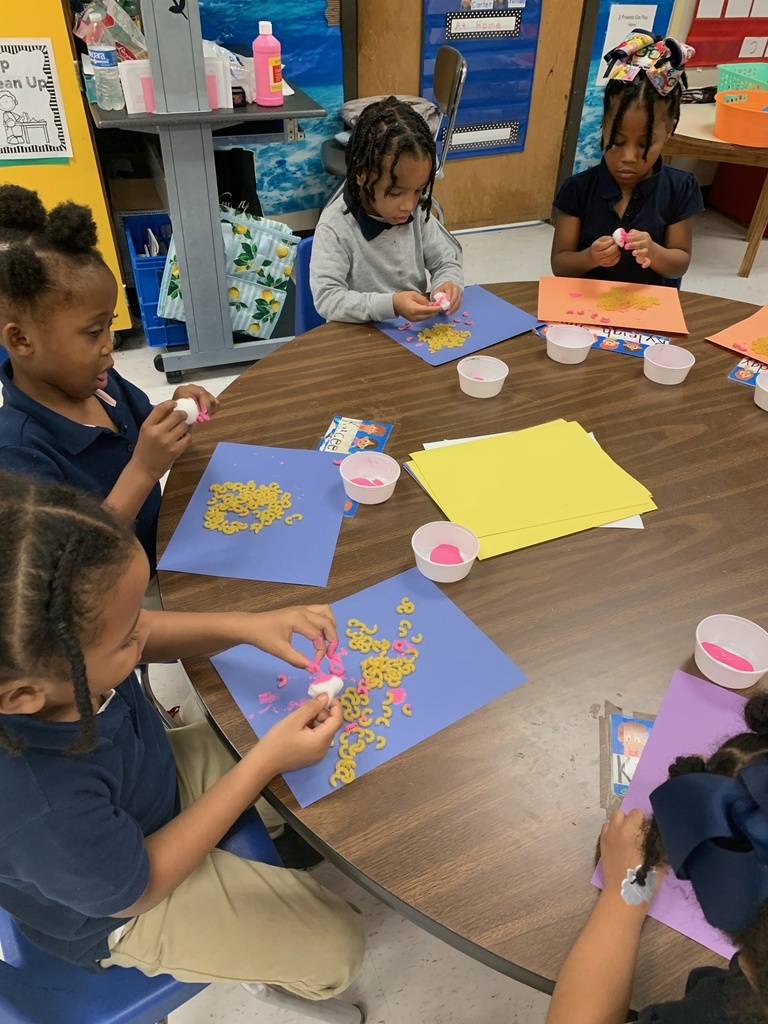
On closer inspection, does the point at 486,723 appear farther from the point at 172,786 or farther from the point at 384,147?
the point at 384,147

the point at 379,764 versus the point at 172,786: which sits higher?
the point at 379,764

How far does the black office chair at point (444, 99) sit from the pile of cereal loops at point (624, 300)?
1254 millimetres

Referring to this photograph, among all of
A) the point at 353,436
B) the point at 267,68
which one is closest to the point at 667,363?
the point at 353,436

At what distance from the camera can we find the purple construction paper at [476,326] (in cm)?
156

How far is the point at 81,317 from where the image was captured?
3.78 ft

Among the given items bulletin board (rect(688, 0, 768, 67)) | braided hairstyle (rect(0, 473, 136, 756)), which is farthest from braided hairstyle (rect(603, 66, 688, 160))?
bulletin board (rect(688, 0, 768, 67))

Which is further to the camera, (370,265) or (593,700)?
(370,265)

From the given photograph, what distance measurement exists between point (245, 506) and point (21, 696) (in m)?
0.54

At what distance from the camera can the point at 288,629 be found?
93 cm

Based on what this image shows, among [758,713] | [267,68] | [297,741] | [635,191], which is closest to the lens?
[758,713]

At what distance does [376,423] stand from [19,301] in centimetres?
61

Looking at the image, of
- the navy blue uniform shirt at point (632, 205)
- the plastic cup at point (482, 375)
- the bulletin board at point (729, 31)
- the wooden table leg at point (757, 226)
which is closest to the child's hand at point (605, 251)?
the navy blue uniform shirt at point (632, 205)

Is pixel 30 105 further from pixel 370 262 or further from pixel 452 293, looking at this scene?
pixel 452 293

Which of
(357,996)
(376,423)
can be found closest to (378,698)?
(376,423)
